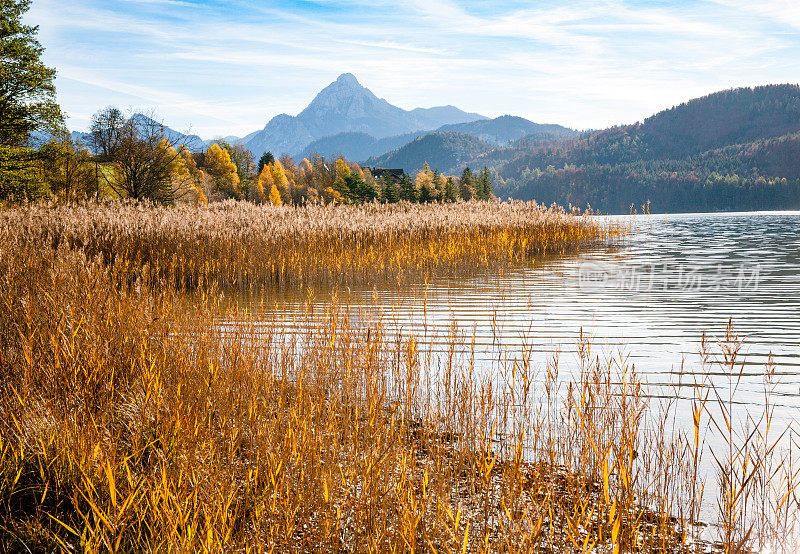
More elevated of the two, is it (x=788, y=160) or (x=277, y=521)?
(x=788, y=160)

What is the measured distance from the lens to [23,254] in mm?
7855

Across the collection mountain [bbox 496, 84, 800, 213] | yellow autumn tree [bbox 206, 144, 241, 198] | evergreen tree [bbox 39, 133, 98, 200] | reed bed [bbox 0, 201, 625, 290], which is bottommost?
reed bed [bbox 0, 201, 625, 290]

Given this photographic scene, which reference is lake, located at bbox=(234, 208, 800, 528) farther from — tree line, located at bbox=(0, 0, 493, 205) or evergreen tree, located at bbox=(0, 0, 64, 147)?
evergreen tree, located at bbox=(0, 0, 64, 147)

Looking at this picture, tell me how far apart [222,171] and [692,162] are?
434ft

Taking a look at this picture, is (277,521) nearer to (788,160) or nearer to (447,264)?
(447,264)

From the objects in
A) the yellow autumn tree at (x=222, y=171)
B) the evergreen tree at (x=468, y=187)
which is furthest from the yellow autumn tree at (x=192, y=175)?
the evergreen tree at (x=468, y=187)

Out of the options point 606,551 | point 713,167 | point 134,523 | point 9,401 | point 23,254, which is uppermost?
point 713,167

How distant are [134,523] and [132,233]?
10.8 meters

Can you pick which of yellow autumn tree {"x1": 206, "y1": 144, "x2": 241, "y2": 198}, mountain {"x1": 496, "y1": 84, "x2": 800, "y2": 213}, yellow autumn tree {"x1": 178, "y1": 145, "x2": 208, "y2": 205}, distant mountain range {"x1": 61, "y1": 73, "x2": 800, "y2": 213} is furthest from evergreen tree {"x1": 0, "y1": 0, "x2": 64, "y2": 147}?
mountain {"x1": 496, "y1": 84, "x2": 800, "y2": 213}

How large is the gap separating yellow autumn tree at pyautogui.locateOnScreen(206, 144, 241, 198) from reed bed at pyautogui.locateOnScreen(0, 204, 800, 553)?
66.2 metres

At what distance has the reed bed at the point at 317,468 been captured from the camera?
2338 mm

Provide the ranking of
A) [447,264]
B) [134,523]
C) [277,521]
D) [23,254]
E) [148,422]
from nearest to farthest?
[134,523], [277,521], [148,422], [23,254], [447,264]

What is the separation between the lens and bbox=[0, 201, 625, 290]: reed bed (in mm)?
11219

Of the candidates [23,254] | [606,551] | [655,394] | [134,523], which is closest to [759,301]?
[655,394]
